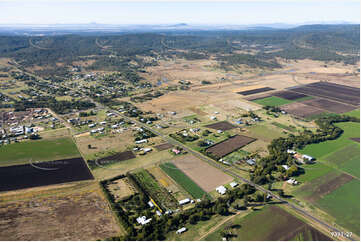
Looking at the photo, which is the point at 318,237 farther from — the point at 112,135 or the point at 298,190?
the point at 112,135

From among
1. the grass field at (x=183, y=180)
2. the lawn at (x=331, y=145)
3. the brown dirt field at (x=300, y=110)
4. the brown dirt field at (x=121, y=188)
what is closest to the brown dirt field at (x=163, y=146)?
the grass field at (x=183, y=180)

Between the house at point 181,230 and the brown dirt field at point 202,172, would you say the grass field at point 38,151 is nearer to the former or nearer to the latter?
the brown dirt field at point 202,172

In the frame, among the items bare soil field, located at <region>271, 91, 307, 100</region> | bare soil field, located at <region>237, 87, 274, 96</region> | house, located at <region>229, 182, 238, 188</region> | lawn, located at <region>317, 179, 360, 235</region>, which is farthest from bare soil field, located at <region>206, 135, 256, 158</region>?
bare soil field, located at <region>271, 91, 307, 100</region>

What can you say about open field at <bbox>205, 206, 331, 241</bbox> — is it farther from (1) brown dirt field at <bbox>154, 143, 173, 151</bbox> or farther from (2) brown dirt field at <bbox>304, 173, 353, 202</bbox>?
(1) brown dirt field at <bbox>154, 143, 173, 151</bbox>

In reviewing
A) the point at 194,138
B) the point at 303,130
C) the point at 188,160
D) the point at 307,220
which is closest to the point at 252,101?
the point at 303,130

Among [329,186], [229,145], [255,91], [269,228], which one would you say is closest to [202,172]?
[229,145]

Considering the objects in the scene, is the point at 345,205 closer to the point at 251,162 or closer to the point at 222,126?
the point at 251,162
